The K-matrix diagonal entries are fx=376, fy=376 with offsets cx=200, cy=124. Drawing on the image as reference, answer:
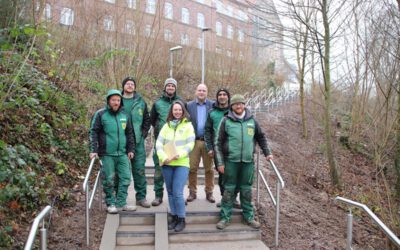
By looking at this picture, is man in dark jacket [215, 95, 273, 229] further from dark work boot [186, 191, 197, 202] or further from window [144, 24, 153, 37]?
window [144, 24, 153, 37]

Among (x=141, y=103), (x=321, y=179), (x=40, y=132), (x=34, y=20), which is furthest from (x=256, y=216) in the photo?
(x=321, y=179)

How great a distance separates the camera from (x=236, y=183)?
17.5ft

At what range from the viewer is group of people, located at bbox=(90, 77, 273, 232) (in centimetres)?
507

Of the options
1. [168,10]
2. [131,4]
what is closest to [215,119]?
[131,4]

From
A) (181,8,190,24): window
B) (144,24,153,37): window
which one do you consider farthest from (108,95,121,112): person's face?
(181,8,190,24): window

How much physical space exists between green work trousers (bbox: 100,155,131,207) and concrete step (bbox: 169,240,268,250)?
3.42 feet

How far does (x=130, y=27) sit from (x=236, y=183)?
216 inches

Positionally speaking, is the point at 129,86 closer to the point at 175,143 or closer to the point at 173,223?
the point at 175,143

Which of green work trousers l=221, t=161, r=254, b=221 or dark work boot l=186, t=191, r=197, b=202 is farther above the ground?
green work trousers l=221, t=161, r=254, b=221

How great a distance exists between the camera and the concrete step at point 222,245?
499 centimetres

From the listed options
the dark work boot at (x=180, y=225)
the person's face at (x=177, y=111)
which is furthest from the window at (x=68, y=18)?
the dark work boot at (x=180, y=225)

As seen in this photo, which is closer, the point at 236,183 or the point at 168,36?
the point at 236,183

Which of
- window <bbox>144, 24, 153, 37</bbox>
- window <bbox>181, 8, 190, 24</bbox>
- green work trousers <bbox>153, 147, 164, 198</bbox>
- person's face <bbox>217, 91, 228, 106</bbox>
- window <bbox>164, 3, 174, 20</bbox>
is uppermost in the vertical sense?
window <bbox>181, 8, 190, 24</bbox>

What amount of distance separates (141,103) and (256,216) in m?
2.53
